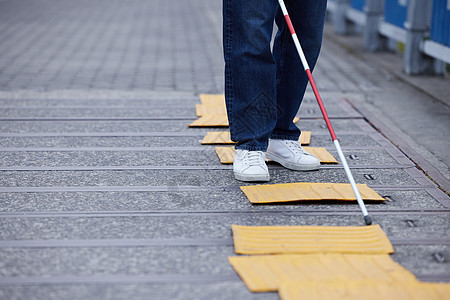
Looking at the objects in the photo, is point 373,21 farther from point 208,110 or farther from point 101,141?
point 101,141

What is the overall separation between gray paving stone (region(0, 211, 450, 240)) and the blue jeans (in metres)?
0.65

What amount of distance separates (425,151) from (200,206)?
1652mm

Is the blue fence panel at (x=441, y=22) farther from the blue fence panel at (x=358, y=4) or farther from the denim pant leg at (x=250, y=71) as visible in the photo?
the denim pant leg at (x=250, y=71)

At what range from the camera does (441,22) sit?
586 centimetres

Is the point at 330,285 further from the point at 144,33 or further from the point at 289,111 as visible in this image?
the point at 144,33

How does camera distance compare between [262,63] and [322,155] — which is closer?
[262,63]

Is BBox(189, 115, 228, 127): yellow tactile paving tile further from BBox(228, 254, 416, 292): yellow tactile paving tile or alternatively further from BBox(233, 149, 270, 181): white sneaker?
BBox(228, 254, 416, 292): yellow tactile paving tile

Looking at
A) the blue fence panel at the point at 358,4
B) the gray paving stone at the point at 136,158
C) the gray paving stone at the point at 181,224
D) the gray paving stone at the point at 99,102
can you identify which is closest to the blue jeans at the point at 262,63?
the gray paving stone at the point at 136,158

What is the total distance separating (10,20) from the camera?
426 inches

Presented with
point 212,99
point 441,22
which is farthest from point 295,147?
point 441,22

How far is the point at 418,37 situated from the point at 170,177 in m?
3.87

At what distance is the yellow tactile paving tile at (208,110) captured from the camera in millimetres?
4875

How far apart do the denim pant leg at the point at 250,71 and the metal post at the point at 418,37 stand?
11.4 feet

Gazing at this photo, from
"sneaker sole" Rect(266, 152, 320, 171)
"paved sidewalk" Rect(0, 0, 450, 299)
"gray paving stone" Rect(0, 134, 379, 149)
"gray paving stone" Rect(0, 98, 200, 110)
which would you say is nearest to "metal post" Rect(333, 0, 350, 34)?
"paved sidewalk" Rect(0, 0, 450, 299)
